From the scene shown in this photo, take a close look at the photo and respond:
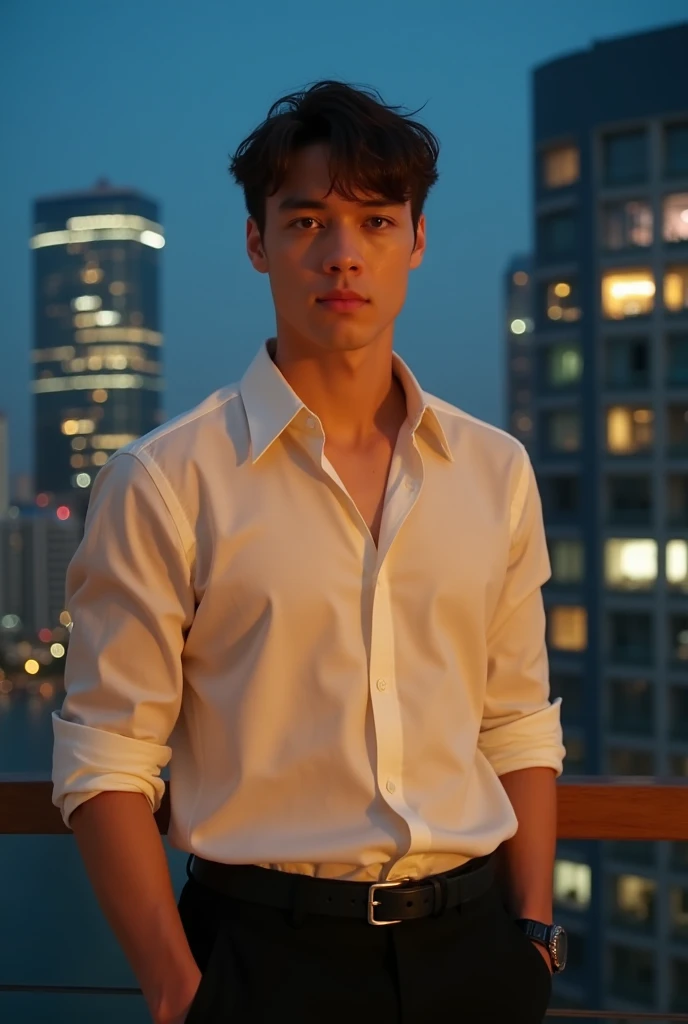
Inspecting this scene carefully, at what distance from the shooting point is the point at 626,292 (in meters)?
32.0

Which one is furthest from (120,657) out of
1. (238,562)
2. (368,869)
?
(368,869)

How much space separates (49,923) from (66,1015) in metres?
0.21

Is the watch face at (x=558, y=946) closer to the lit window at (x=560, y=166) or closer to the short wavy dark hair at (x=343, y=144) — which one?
the short wavy dark hair at (x=343, y=144)

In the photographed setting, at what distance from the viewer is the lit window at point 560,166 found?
1273 inches

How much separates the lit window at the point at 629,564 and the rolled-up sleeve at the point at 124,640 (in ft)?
99.8

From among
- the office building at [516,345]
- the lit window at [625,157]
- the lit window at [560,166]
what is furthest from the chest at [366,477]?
the office building at [516,345]

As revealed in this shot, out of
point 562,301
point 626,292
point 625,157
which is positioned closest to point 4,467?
point 562,301

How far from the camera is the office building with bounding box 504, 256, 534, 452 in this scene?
47344 millimetres

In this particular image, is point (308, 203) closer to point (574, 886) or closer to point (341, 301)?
point (341, 301)

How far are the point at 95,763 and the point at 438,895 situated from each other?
14.1 inches

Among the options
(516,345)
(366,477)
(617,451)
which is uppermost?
(516,345)

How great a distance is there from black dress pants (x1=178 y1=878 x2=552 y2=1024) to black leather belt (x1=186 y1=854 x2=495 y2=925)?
0.04 ft

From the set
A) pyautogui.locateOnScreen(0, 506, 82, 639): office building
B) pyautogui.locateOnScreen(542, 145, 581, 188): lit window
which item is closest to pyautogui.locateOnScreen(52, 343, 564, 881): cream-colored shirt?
pyautogui.locateOnScreen(0, 506, 82, 639): office building

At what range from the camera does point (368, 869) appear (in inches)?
44.6
